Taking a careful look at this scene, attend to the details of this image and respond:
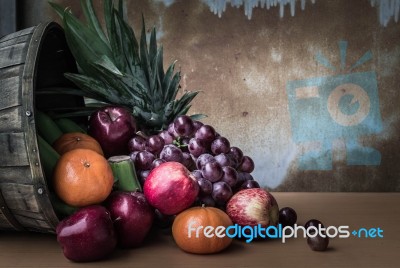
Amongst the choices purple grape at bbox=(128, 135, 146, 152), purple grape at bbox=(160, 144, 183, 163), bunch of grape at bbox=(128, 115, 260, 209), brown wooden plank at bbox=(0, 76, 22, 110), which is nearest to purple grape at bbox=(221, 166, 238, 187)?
bunch of grape at bbox=(128, 115, 260, 209)

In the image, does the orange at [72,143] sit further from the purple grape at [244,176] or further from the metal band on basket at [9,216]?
the purple grape at [244,176]

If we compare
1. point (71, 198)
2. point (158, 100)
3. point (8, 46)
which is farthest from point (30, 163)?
point (158, 100)

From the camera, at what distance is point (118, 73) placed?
4.20ft

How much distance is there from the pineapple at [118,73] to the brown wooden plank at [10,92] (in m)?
0.31

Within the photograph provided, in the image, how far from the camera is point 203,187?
112 centimetres

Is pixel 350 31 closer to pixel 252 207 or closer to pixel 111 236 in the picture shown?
pixel 252 207

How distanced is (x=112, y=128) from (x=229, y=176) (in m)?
0.34

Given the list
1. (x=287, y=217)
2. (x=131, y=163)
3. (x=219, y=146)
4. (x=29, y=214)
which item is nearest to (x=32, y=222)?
(x=29, y=214)

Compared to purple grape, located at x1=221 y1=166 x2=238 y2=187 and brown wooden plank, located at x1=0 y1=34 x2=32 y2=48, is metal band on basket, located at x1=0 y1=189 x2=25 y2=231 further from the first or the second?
purple grape, located at x1=221 y1=166 x2=238 y2=187

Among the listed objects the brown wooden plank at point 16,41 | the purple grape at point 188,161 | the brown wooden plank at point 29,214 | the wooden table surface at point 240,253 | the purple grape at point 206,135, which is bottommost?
the wooden table surface at point 240,253

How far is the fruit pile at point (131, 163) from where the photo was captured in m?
0.99

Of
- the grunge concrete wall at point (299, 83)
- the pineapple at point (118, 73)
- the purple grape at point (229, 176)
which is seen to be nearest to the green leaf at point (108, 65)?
the pineapple at point (118, 73)

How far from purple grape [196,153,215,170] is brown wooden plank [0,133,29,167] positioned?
0.42 metres

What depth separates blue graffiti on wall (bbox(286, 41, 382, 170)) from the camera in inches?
82.0
